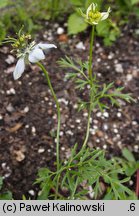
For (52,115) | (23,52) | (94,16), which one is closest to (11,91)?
(52,115)

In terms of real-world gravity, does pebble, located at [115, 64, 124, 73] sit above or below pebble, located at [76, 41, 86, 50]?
below

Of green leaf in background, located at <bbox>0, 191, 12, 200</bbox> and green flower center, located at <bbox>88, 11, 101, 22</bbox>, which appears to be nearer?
green flower center, located at <bbox>88, 11, 101, 22</bbox>

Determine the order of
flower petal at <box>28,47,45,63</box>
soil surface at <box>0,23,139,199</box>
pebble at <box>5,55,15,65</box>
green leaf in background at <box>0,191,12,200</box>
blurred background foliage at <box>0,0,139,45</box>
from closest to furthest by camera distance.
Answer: flower petal at <box>28,47,45,63</box>, green leaf in background at <box>0,191,12,200</box>, soil surface at <box>0,23,139,199</box>, pebble at <box>5,55,15,65</box>, blurred background foliage at <box>0,0,139,45</box>

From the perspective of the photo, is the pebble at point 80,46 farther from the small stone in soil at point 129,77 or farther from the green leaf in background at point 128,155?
the green leaf in background at point 128,155

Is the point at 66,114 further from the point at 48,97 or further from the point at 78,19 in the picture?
the point at 78,19

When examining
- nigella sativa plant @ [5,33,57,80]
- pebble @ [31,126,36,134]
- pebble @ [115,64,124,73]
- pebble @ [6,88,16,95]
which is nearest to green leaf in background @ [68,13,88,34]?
pebble @ [115,64,124,73]

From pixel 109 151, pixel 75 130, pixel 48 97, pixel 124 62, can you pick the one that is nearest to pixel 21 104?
pixel 48 97

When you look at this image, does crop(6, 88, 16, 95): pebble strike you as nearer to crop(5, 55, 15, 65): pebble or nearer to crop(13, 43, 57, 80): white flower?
crop(5, 55, 15, 65): pebble
